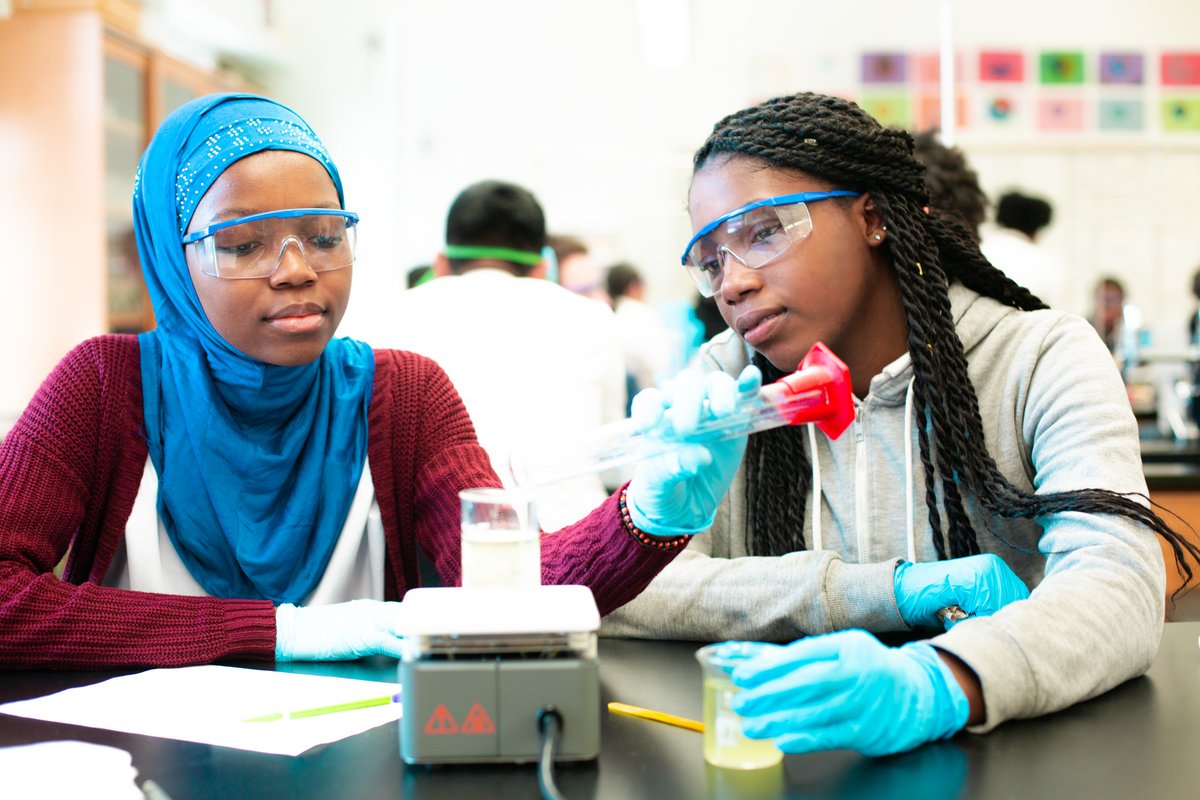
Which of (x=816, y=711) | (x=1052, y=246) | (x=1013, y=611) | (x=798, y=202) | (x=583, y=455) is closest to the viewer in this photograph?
(x=816, y=711)

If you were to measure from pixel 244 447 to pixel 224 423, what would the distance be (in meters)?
0.04

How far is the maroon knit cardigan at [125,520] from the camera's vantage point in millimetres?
1224

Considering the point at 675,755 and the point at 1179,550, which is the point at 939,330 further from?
the point at 675,755

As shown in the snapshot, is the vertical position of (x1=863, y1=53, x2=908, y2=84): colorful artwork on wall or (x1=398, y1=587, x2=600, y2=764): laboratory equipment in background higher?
(x1=863, y1=53, x2=908, y2=84): colorful artwork on wall

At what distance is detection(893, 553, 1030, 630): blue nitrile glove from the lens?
124 cm

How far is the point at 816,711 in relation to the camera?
0.87 meters

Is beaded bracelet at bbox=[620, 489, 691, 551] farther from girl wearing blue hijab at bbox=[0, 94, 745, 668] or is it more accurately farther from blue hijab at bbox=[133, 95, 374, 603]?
blue hijab at bbox=[133, 95, 374, 603]

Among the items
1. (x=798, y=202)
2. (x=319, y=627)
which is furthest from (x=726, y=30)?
(x=319, y=627)

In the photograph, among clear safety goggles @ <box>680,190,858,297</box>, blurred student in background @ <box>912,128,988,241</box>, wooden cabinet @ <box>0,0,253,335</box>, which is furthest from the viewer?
wooden cabinet @ <box>0,0,253,335</box>

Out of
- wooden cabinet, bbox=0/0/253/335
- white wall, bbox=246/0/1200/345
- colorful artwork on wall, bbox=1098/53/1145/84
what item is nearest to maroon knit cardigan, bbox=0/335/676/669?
wooden cabinet, bbox=0/0/253/335

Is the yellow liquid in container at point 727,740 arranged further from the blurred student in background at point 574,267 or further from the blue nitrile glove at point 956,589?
the blurred student in background at point 574,267

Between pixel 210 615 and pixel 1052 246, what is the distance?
5.08m

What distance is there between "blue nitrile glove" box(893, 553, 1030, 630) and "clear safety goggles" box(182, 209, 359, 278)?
81cm

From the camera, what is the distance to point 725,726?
88 centimetres
